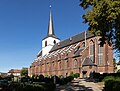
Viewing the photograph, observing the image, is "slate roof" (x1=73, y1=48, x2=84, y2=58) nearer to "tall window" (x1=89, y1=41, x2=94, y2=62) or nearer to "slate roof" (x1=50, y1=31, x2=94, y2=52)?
"tall window" (x1=89, y1=41, x2=94, y2=62)

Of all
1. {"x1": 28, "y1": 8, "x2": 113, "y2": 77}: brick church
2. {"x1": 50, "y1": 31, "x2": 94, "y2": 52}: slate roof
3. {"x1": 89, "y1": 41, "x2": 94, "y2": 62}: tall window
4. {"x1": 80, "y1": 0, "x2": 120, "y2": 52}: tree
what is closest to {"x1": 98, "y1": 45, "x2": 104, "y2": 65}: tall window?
{"x1": 28, "y1": 8, "x2": 113, "y2": 77}: brick church

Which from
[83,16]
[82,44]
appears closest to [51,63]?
[82,44]

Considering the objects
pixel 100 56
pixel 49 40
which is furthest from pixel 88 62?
pixel 49 40

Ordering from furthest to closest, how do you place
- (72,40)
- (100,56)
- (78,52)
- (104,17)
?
(72,40)
(78,52)
(100,56)
(104,17)

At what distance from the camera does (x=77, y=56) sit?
6425cm

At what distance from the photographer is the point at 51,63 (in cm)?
8119

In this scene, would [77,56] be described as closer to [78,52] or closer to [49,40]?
[78,52]

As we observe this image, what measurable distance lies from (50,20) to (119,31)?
65742 mm

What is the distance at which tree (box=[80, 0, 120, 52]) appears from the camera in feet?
74.1

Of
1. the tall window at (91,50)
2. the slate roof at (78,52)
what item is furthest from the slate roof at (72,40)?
the slate roof at (78,52)

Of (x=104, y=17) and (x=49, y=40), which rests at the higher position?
(x=49, y=40)

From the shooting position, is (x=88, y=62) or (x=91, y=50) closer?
(x=88, y=62)

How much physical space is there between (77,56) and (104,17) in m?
40.9

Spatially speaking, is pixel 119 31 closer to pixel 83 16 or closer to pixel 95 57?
pixel 83 16
